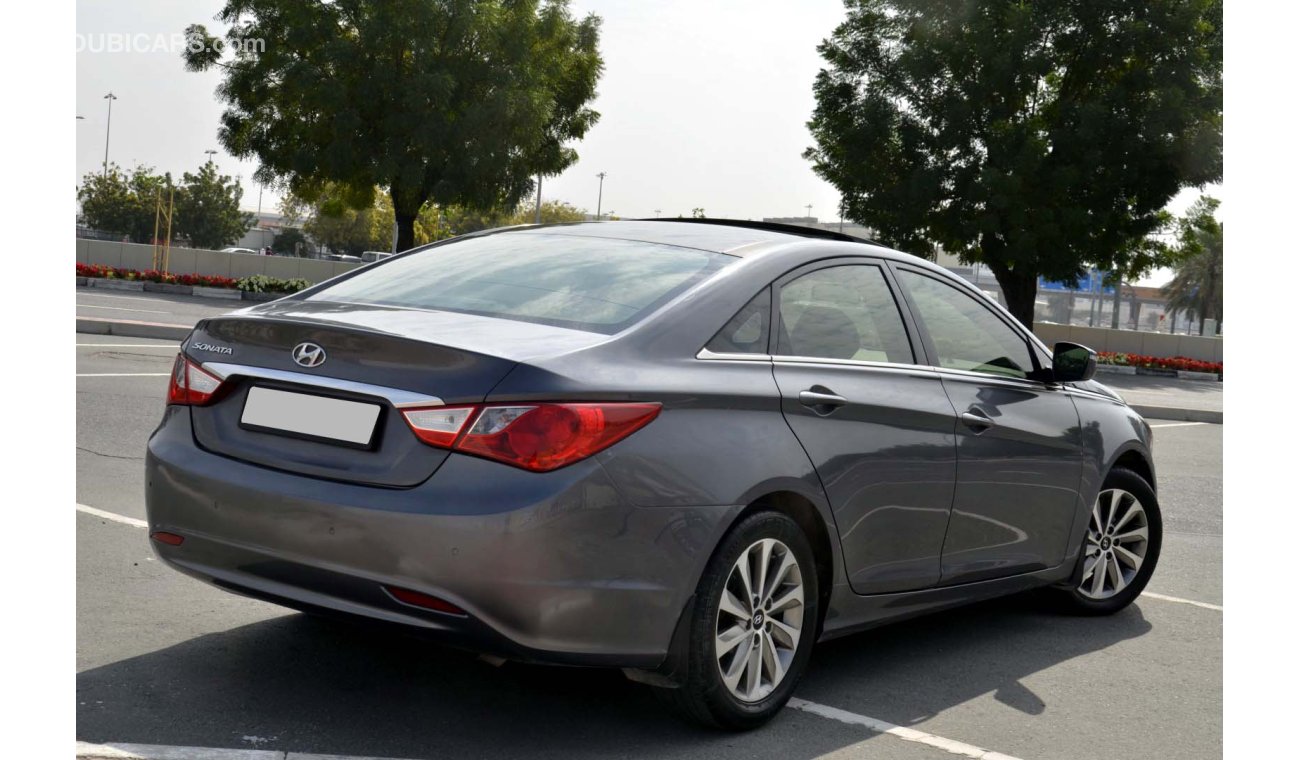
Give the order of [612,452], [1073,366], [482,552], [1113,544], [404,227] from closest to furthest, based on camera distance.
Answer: [482,552]
[612,452]
[1073,366]
[1113,544]
[404,227]

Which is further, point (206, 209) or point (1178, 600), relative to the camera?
point (206, 209)

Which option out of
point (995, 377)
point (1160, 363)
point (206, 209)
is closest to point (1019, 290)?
point (1160, 363)

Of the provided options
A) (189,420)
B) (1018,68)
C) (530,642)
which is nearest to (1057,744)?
(530,642)

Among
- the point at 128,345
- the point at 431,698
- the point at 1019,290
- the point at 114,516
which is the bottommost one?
the point at 431,698

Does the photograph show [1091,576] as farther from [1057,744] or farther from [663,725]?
[663,725]

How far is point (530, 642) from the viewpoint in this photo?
3.51 m

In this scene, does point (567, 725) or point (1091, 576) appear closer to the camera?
Result: point (567, 725)

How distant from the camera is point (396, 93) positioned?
34031 mm

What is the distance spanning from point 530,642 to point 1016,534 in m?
2.39

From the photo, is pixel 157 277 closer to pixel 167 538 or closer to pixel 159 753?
pixel 167 538

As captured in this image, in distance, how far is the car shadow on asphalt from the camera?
3.77 meters

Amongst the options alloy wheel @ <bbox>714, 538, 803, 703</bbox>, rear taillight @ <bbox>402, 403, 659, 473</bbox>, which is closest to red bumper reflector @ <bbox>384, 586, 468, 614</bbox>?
rear taillight @ <bbox>402, 403, 659, 473</bbox>

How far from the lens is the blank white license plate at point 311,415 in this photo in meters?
3.62

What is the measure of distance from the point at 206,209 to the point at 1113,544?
268 feet
